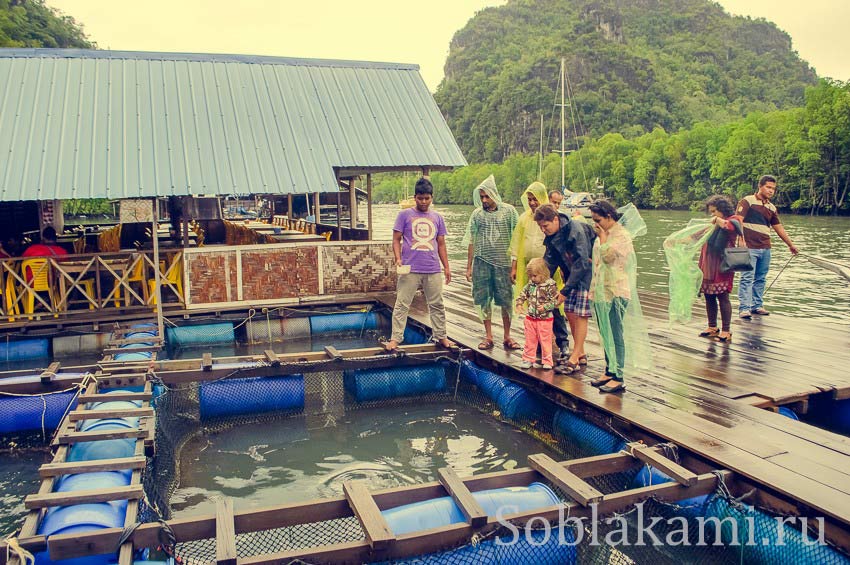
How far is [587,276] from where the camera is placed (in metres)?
6.13

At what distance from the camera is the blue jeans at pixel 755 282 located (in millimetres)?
8617

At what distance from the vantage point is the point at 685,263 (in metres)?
7.26

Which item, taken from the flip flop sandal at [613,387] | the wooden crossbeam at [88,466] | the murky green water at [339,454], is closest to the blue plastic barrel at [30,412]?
the murky green water at [339,454]

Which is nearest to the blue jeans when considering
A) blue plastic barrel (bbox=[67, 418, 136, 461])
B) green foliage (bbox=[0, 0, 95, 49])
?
blue plastic barrel (bbox=[67, 418, 136, 461])

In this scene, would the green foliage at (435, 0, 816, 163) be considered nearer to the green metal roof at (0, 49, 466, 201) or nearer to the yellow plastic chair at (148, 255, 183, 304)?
the green metal roof at (0, 49, 466, 201)

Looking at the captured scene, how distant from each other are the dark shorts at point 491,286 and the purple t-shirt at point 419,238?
0.45 meters

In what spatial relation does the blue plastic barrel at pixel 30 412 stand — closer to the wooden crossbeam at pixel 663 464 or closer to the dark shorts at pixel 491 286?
the dark shorts at pixel 491 286

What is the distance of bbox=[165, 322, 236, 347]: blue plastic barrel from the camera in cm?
1001

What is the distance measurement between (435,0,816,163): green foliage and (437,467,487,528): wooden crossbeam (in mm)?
90537

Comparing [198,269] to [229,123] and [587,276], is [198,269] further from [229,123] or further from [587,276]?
[587,276]

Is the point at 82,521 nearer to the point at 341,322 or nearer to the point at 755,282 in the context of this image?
the point at 341,322

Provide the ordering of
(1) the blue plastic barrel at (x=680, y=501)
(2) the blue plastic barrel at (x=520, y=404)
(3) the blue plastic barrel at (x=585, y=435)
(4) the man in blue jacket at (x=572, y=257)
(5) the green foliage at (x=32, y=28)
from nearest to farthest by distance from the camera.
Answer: (1) the blue plastic barrel at (x=680, y=501) < (3) the blue plastic barrel at (x=585, y=435) < (4) the man in blue jacket at (x=572, y=257) < (2) the blue plastic barrel at (x=520, y=404) < (5) the green foliage at (x=32, y=28)

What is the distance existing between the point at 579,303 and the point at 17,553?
4587 millimetres

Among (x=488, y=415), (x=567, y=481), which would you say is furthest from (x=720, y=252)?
(x=567, y=481)
